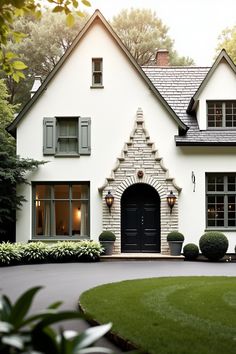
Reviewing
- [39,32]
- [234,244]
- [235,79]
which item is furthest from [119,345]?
[39,32]

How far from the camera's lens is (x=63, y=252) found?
17.8 meters

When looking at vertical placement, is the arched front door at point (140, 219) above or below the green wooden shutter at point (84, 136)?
below

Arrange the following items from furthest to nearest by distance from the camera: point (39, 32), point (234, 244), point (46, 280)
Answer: point (39, 32) → point (234, 244) → point (46, 280)

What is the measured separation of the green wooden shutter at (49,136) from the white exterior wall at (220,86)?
586 centimetres

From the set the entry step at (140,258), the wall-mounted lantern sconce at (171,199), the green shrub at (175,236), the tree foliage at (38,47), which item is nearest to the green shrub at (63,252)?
the entry step at (140,258)

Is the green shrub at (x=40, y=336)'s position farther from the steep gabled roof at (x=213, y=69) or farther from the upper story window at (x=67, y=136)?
the steep gabled roof at (x=213, y=69)

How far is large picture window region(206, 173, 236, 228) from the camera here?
19.4 metres

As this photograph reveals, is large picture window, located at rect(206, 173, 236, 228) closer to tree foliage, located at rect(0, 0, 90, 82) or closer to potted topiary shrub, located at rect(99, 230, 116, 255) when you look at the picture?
potted topiary shrub, located at rect(99, 230, 116, 255)

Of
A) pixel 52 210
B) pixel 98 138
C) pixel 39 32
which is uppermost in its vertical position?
pixel 39 32

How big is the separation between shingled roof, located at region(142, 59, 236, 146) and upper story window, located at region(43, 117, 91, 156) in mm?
3600

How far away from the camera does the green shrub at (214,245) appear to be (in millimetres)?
17594

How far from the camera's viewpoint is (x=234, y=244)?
19016 millimetres

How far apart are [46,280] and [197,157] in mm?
9067

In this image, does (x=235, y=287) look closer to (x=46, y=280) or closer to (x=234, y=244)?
(x=46, y=280)
